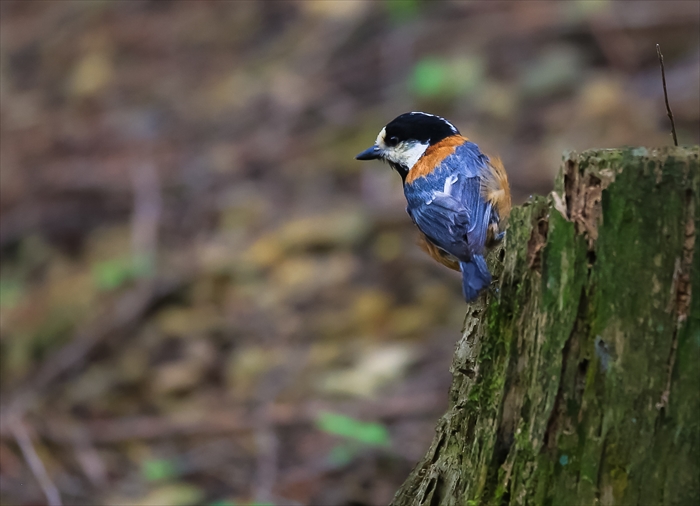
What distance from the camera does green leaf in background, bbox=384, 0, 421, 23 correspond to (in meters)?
9.68

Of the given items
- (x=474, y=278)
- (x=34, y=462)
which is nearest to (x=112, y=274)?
(x=34, y=462)

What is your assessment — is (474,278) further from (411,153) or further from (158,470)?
(158,470)

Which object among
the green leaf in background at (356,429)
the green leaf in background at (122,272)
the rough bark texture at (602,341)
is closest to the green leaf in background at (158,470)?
the green leaf in background at (356,429)

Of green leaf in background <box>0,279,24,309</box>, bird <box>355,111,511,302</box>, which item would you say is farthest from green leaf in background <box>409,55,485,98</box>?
green leaf in background <box>0,279,24,309</box>

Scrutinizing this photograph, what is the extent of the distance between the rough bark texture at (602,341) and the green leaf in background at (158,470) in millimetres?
3067

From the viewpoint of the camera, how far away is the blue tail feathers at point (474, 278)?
86.1 inches

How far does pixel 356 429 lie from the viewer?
421 cm

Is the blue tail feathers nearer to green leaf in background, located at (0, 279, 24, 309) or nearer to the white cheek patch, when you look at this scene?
the white cheek patch

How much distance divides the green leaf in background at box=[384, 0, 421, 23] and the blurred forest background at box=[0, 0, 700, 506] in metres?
0.04

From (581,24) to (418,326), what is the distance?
15.1ft

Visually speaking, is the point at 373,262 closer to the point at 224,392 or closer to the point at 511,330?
the point at 224,392

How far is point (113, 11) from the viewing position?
42.1 ft

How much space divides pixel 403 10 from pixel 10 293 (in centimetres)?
595

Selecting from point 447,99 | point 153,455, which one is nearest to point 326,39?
point 447,99
